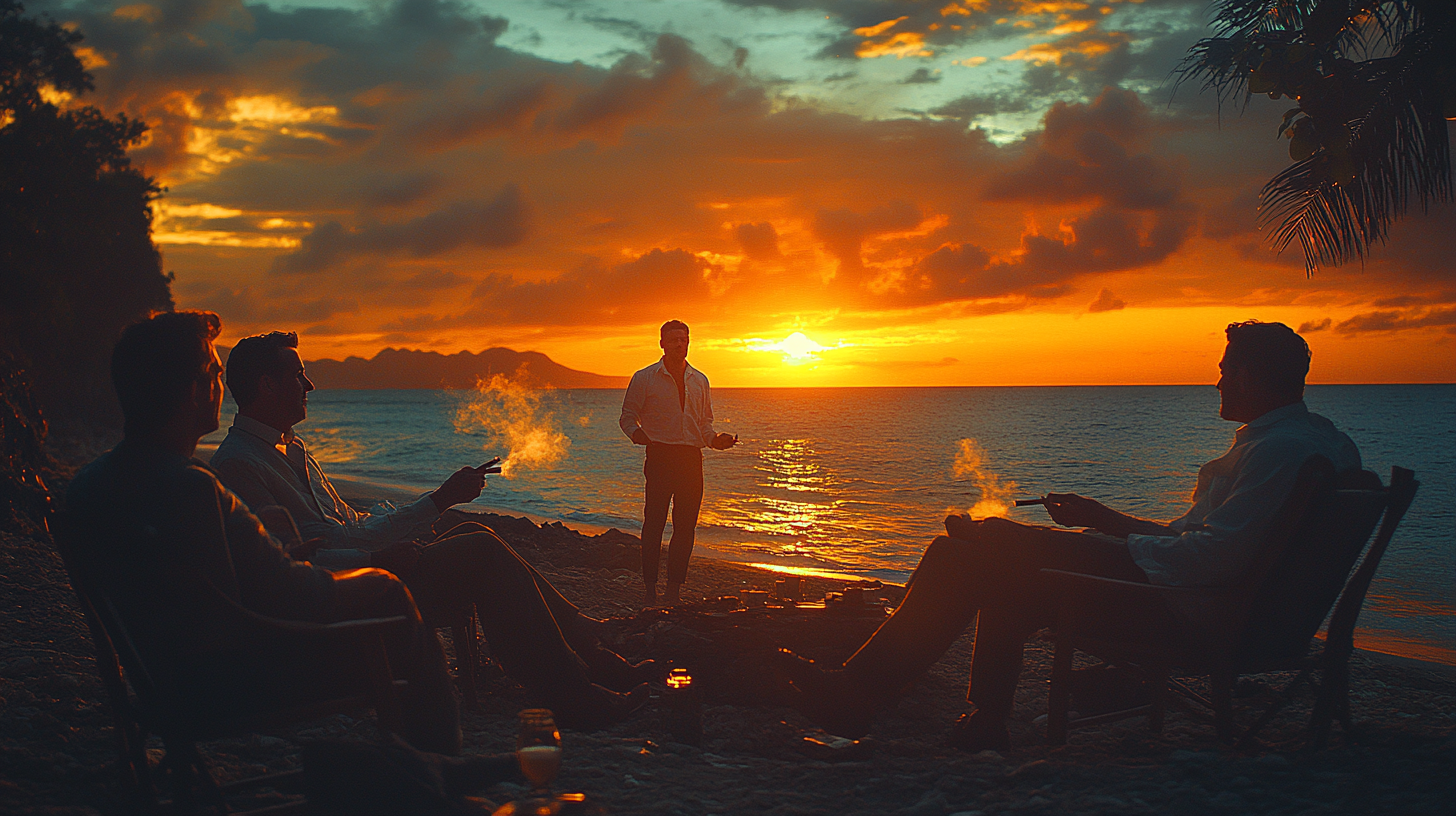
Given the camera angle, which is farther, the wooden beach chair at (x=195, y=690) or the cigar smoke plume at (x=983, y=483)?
the cigar smoke plume at (x=983, y=483)

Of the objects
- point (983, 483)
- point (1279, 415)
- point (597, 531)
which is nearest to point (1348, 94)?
point (1279, 415)

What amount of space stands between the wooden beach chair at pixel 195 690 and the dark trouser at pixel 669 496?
4.20 meters

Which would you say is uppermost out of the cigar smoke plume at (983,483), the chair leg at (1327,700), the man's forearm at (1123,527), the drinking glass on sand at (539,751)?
the man's forearm at (1123,527)

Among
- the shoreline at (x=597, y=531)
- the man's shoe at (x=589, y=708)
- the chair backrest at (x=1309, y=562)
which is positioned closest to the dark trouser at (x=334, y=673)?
the man's shoe at (x=589, y=708)

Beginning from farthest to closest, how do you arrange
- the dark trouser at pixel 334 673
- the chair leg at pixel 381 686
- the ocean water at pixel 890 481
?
1. the ocean water at pixel 890 481
2. the chair leg at pixel 381 686
3. the dark trouser at pixel 334 673

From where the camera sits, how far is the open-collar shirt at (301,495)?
325 cm

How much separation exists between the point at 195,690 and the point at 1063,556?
3.20 meters

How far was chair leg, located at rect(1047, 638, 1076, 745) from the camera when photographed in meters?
3.41

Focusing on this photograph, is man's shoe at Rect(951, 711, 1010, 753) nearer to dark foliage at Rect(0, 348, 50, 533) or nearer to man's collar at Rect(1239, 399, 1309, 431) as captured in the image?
man's collar at Rect(1239, 399, 1309, 431)

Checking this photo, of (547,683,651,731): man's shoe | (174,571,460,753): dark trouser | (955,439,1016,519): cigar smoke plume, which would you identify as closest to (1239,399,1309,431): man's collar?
(547,683,651,731): man's shoe

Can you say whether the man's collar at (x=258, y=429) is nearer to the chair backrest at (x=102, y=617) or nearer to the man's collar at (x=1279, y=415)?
the chair backrest at (x=102, y=617)

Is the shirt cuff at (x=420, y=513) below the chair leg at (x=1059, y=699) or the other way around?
the other way around

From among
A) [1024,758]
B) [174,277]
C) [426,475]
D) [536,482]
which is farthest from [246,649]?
[174,277]

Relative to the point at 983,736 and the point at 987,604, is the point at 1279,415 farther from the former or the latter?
the point at 983,736
